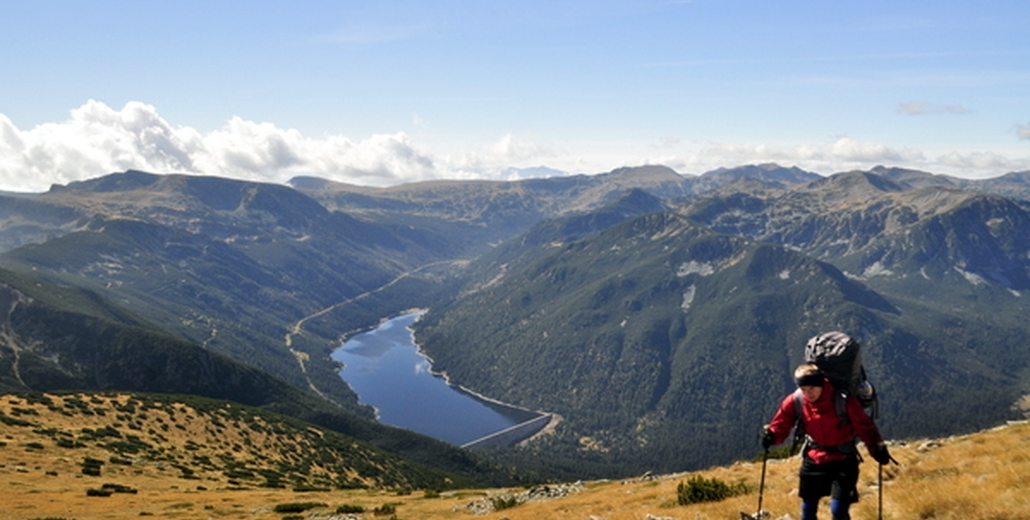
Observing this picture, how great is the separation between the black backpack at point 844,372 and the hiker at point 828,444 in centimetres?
13

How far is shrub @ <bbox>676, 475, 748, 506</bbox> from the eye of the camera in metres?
27.6

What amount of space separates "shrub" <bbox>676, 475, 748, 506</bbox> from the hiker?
43.2 feet

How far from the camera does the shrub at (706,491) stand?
2761 centimetres

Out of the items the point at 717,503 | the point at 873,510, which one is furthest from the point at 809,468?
the point at 717,503

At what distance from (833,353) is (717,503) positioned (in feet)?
44.8

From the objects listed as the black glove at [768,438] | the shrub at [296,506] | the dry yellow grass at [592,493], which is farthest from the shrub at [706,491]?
the shrub at [296,506]

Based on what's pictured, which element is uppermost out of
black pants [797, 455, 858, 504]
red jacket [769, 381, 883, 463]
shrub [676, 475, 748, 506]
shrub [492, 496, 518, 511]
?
red jacket [769, 381, 883, 463]

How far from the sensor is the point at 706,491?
2795 centimetres

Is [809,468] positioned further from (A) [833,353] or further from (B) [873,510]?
(B) [873,510]

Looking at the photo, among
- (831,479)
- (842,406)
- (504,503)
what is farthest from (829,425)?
(504,503)

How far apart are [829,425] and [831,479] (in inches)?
64.0

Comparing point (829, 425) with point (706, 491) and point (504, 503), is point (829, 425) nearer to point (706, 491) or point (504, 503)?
point (706, 491)

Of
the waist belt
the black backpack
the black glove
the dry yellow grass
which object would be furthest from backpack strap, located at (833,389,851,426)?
the dry yellow grass

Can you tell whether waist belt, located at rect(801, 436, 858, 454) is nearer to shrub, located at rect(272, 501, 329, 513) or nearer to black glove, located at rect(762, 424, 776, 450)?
black glove, located at rect(762, 424, 776, 450)
